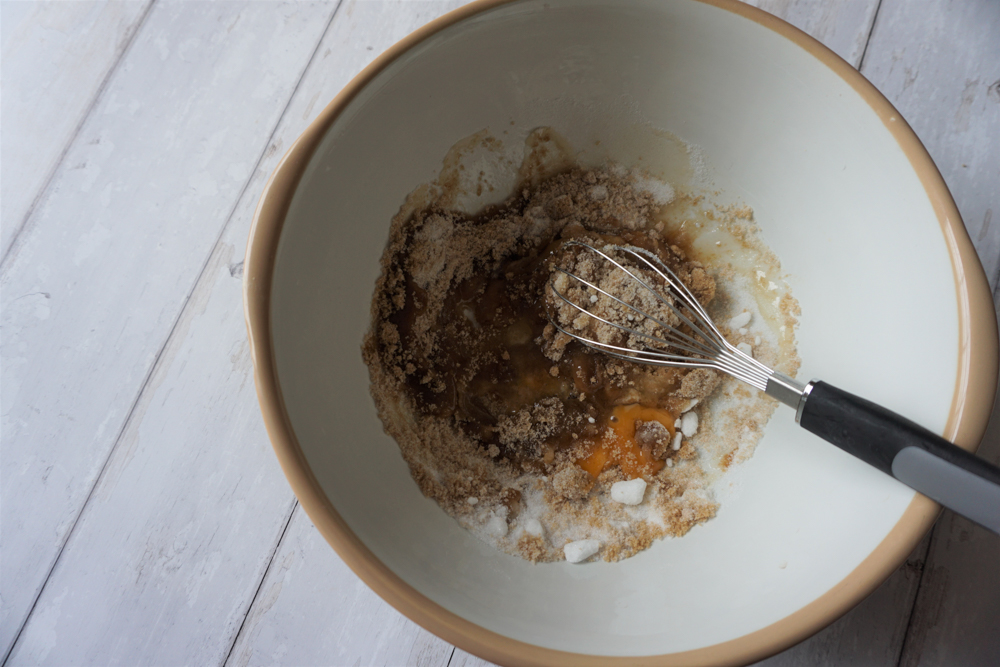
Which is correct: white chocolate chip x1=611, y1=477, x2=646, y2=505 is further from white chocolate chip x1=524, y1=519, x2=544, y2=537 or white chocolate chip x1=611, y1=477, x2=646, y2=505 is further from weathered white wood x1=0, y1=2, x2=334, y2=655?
weathered white wood x1=0, y1=2, x2=334, y2=655

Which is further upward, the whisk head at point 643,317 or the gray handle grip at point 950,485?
the gray handle grip at point 950,485

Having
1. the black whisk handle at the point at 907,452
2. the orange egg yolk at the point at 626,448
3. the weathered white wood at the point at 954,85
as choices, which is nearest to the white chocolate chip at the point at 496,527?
the orange egg yolk at the point at 626,448

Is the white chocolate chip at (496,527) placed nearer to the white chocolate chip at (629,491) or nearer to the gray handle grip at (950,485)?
the white chocolate chip at (629,491)

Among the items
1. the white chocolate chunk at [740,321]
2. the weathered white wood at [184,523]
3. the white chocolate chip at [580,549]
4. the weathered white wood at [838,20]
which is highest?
the weathered white wood at [838,20]

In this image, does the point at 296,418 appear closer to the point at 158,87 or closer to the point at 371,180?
the point at 371,180

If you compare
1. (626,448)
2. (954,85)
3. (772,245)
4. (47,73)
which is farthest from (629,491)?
(47,73)

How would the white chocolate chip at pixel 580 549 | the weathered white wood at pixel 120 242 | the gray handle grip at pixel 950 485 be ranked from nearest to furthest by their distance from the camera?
the gray handle grip at pixel 950 485, the white chocolate chip at pixel 580 549, the weathered white wood at pixel 120 242
